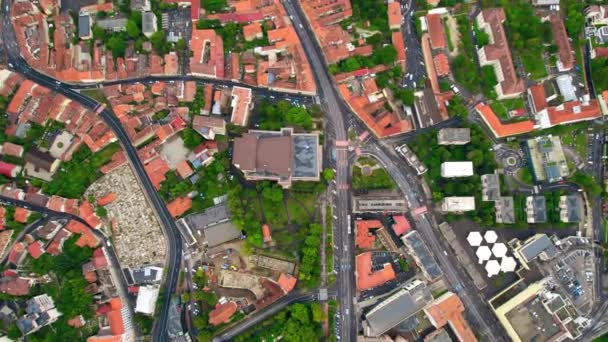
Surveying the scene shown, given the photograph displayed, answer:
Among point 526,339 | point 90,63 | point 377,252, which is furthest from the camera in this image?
point 90,63

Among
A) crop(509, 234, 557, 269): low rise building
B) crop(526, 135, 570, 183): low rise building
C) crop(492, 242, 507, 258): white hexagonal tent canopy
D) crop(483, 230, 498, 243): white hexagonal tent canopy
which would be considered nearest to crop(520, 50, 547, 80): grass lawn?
crop(526, 135, 570, 183): low rise building

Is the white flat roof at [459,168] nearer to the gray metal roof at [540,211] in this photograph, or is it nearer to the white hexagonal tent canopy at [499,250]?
the gray metal roof at [540,211]

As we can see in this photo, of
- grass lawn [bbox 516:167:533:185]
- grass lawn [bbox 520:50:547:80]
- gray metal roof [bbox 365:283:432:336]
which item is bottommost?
gray metal roof [bbox 365:283:432:336]

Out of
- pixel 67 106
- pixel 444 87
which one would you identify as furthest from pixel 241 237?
pixel 444 87

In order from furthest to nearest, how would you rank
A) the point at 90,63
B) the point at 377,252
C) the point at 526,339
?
the point at 90,63
the point at 377,252
the point at 526,339

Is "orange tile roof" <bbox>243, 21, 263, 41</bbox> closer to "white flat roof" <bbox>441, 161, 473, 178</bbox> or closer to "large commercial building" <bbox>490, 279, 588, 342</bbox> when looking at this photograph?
"white flat roof" <bbox>441, 161, 473, 178</bbox>

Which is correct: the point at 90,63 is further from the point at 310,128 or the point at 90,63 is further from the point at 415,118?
the point at 415,118
